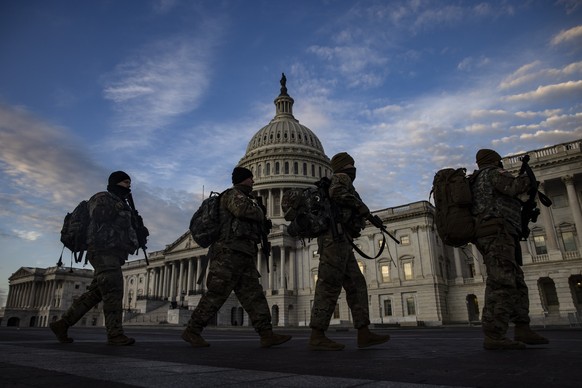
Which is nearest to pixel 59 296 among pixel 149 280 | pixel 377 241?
pixel 149 280

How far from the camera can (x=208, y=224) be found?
715 centimetres

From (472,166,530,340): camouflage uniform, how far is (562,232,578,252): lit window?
1497 inches

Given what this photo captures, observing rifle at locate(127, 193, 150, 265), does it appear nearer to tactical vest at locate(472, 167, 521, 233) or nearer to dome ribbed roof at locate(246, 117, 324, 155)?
tactical vest at locate(472, 167, 521, 233)

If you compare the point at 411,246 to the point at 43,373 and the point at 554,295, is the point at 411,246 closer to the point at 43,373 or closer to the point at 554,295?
the point at 554,295

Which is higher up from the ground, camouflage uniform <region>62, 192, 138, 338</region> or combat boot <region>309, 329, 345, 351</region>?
camouflage uniform <region>62, 192, 138, 338</region>

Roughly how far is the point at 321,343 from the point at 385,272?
4583 centimetres

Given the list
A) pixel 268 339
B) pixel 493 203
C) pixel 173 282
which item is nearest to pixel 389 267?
pixel 173 282

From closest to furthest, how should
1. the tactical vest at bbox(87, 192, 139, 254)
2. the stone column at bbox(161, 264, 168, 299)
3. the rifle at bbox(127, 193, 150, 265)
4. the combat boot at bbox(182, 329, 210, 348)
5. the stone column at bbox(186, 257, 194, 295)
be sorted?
the combat boot at bbox(182, 329, 210, 348)
the tactical vest at bbox(87, 192, 139, 254)
the rifle at bbox(127, 193, 150, 265)
the stone column at bbox(186, 257, 194, 295)
the stone column at bbox(161, 264, 168, 299)

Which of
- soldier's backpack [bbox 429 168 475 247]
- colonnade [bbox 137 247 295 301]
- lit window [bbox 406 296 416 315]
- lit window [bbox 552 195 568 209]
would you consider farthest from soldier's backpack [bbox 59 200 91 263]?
colonnade [bbox 137 247 295 301]

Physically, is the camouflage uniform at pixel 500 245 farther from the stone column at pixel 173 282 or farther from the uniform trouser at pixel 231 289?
the stone column at pixel 173 282

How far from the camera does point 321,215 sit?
266 inches

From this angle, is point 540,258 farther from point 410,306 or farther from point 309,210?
point 309,210

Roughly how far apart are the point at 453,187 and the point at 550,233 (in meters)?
37.4

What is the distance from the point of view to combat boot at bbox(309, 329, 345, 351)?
19.3 feet
